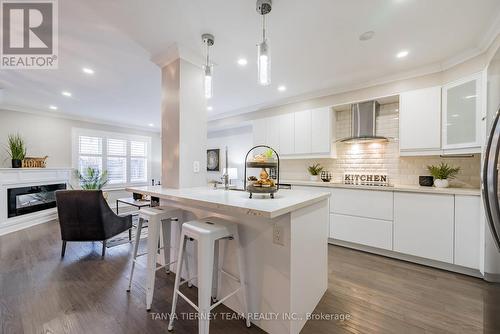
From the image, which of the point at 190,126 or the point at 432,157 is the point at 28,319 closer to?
the point at 190,126

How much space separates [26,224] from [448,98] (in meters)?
7.36

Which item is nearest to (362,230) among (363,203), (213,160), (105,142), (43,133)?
(363,203)

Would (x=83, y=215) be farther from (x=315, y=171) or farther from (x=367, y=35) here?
(x=367, y=35)

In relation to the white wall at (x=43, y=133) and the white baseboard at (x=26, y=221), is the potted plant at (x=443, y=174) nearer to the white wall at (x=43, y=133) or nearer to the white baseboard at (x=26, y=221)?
the white baseboard at (x=26, y=221)

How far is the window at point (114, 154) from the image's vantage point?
5355mm

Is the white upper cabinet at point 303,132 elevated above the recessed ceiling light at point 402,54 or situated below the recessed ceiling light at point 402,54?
below

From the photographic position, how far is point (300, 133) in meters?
3.77

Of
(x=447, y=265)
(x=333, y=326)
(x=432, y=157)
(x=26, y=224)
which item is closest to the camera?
(x=333, y=326)

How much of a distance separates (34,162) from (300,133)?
554 centimetres

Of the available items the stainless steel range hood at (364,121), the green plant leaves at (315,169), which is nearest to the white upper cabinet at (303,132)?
the green plant leaves at (315,169)

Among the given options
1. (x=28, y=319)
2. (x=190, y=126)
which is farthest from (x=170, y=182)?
(x=28, y=319)

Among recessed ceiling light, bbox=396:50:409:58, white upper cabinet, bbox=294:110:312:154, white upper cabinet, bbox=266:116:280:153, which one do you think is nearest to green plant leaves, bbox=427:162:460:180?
recessed ceiling light, bbox=396:50:409:58

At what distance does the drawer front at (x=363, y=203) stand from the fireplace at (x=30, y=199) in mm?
5842

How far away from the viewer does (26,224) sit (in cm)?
403
